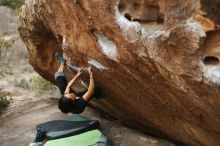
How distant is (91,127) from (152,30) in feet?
10.6

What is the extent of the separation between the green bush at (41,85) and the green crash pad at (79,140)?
8002 millimetres

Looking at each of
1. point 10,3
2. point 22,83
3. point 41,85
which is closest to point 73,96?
point 41,85

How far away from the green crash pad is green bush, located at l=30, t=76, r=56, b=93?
8.00 m

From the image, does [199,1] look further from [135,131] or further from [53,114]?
[53,114]

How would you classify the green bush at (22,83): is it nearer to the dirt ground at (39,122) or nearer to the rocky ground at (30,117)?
the rocky ground at (30,117)

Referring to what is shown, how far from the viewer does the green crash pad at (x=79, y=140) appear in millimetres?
8078

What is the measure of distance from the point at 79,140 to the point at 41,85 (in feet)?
29.9

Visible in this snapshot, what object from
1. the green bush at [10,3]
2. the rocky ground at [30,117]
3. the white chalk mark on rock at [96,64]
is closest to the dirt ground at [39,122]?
the rocky ground at [30,117]

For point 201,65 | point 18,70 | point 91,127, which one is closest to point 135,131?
point 91,127

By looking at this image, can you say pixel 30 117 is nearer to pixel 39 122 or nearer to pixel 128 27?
pixel 39 122

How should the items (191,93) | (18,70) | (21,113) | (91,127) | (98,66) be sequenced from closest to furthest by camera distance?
(191,93)
(98,66)
(91,127)
(21,113)
(18,70)

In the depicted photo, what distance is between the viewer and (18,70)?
68.5 feet

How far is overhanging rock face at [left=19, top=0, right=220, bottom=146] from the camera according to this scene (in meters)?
5.41

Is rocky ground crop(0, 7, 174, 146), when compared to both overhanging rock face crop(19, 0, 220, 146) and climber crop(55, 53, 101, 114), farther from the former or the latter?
climber crop(55, 53, 101, 114)
